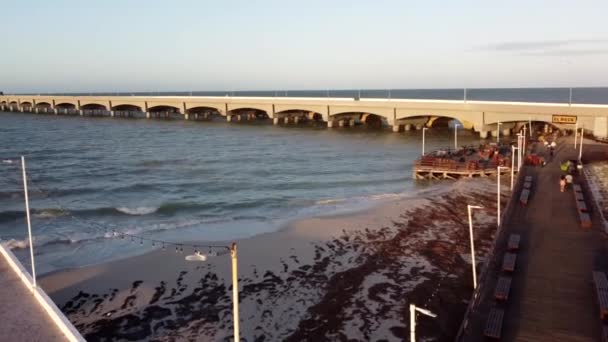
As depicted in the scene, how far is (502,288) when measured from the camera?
15477 mm

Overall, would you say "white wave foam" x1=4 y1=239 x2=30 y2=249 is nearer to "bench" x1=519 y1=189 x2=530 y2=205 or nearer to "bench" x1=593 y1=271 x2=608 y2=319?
"bench" x1=593 y1=271 x2=608 y2=319

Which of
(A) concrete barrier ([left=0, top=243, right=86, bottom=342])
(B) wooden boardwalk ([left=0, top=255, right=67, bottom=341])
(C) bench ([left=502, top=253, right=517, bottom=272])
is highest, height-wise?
(A) concrete barrier ([left=0, top=243, right=86, bottom=342])

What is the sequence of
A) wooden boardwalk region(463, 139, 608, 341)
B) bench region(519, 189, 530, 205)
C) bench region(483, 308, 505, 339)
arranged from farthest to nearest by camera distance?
bench region(519, 189, 530, 205)
wooden boardwalk region(463, 139, 608, 341)
bench region(483, 308, 505, 339)

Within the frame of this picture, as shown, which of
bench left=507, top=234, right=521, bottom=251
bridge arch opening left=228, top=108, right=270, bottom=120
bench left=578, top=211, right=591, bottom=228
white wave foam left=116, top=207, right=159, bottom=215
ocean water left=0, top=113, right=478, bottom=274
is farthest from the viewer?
bridge arch opening left=228, top=108, right=270, bottom=120

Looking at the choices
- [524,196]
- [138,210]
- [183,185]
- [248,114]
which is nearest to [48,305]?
[138,210]

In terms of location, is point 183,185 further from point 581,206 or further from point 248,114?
point 248,114

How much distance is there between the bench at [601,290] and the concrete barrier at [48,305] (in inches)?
514

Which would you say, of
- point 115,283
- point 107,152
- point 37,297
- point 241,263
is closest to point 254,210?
point 241,263

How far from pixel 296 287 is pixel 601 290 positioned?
9.66 m

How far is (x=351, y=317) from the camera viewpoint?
54.6 ft

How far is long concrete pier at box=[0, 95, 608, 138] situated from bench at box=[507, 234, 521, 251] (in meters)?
38.0

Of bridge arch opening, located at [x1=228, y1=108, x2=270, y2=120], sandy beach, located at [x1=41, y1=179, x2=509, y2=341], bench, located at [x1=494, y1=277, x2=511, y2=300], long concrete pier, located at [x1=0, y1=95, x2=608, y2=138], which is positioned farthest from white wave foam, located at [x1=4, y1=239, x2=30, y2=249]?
bridge arch opening, located at [x1=228, y1=108, x2=270, y2=120]

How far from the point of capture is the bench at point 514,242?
19.0m

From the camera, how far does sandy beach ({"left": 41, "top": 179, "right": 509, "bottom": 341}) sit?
52.4 ft
